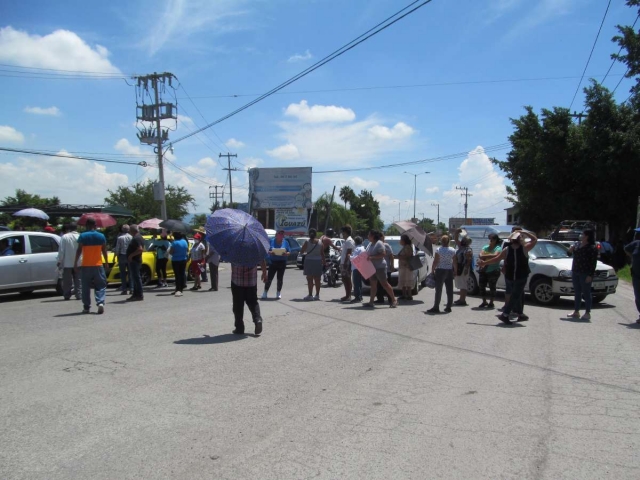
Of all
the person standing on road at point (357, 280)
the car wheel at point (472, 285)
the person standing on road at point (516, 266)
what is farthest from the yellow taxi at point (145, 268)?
the person standing on road at point (516, 266)

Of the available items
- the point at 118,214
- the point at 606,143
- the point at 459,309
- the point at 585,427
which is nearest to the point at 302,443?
the point at 585,427

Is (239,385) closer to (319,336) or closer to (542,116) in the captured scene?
(319,336)

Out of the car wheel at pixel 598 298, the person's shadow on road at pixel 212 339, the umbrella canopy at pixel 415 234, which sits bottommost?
the car wheel at pixel 598 298

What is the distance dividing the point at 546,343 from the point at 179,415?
231 inches

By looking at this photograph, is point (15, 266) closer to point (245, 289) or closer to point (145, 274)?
point (145, 274)

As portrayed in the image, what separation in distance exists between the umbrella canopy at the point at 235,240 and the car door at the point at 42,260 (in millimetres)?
7411

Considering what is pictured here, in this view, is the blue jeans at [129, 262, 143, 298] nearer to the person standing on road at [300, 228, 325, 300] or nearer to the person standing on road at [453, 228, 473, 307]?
the person standing on road at [300, 228, 325, 300]

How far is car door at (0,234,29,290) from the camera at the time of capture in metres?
12.6

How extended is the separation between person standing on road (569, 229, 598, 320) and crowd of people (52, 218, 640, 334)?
2cm

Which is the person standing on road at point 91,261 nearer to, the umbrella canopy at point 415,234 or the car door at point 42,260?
the car door at point 42,260

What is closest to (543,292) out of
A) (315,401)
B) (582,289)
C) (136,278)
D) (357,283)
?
(582,289)

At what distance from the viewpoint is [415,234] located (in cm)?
1263

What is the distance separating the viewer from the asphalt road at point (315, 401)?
387 centimetres

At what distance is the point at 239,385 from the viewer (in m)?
5.67
